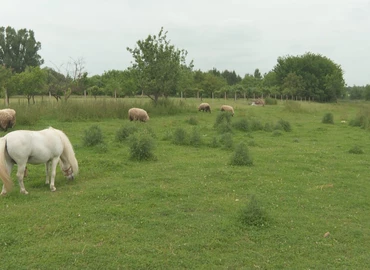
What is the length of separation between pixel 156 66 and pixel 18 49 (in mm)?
55284

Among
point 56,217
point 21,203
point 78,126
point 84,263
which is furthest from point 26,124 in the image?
point 84,263

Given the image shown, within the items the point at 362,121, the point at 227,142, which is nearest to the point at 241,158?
the point at 227,142

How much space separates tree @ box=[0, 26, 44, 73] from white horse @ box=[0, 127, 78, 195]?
2726 inches

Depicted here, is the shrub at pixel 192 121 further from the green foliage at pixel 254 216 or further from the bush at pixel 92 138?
the green foliage at pixel 254 216

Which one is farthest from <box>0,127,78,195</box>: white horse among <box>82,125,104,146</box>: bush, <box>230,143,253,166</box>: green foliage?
<box>230,143,253,166</box>: green foliage

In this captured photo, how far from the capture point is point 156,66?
27.0 m

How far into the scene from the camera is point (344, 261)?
14.8 feet

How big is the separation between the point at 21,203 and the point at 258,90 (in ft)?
185

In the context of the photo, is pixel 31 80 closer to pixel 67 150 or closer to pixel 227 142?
pixel 227 142

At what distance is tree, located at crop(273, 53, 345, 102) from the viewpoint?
69.6 m

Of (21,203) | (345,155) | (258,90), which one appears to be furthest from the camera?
(258,90)

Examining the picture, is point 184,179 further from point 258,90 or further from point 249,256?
point 258,90

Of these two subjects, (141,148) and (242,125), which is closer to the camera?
(141,148)

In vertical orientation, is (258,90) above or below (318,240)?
above
